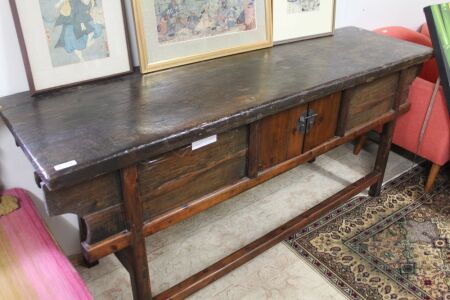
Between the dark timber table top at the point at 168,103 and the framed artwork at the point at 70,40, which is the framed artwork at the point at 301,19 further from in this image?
the framed artwork at the point at 70,40

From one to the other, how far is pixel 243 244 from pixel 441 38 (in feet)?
4.23

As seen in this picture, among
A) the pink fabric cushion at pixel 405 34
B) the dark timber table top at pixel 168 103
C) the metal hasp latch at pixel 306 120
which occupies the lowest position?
the metal hasp latch at pixel 306 120

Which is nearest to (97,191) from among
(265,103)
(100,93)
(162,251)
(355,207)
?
(100,93)

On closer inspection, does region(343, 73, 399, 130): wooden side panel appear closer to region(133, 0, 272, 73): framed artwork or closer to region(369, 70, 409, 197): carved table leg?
region(369, 70, 409, 197): carved table leg

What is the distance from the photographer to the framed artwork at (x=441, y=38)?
186cm

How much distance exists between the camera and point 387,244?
1.81m

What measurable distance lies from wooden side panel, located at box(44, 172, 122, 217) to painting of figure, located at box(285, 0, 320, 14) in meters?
1.10

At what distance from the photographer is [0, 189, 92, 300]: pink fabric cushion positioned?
1.03 meters

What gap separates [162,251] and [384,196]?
1.14 metres

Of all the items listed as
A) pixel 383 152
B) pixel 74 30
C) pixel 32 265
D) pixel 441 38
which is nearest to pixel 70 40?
pixel 74 30

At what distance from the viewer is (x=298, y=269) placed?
5.52ft

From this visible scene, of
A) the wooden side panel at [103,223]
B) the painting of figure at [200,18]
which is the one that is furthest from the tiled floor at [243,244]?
the painting of figure at [200,18]

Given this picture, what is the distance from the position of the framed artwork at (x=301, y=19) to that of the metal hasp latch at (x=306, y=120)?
0.44 metres

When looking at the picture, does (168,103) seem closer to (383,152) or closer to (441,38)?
(383,152)
